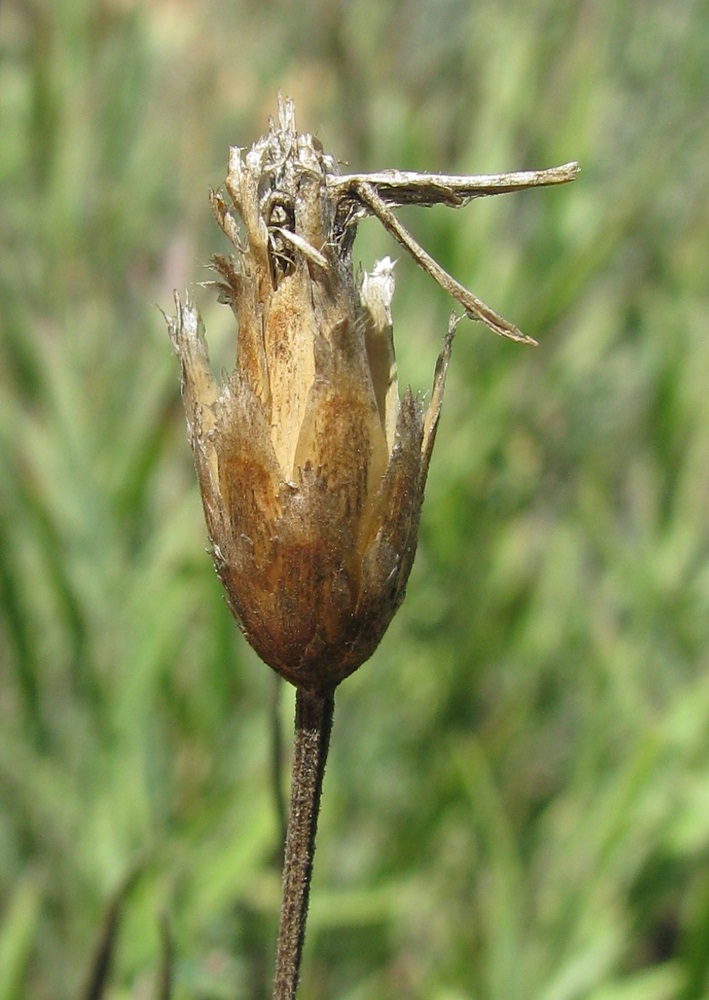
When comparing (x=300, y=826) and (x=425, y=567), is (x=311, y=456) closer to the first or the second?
(x=300, y=826)

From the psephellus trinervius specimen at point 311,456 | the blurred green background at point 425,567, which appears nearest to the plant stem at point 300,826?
the psephellus trinervius specimen at point 311,456

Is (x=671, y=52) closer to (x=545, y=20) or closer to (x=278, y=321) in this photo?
(x=545, y=20)

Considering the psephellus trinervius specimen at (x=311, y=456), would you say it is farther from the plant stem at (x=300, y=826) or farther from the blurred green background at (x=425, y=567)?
the blurred green background at (x=425, y=567)

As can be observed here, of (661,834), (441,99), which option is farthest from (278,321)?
(441,99)

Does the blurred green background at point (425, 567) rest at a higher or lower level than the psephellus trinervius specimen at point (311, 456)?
higher

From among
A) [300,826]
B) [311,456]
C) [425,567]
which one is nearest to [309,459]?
[311,456]

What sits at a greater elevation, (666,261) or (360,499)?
(666,261)
